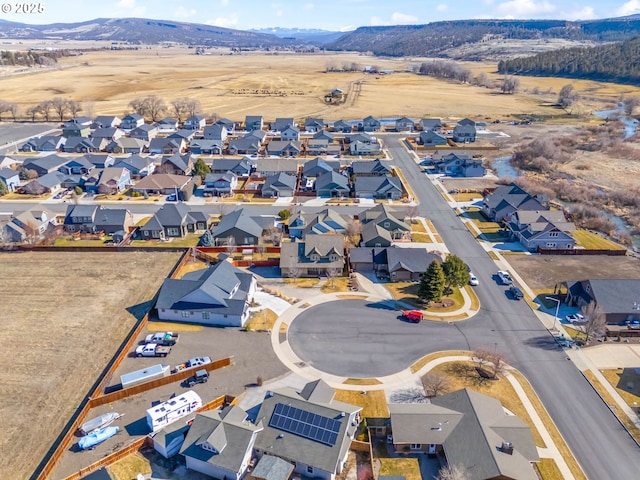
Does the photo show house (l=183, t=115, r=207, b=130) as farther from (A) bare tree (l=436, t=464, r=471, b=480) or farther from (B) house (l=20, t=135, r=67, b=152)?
(A) bare tree (l=436, t=464, r=471, b=480)

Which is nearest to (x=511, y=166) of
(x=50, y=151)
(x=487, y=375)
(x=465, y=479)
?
(x=487, y=375)

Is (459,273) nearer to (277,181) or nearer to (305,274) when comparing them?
(305,274)

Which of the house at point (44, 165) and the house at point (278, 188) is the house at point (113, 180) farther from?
Answer: the house at point (278, 188)

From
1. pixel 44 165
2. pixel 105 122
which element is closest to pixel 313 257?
pixel 44 165

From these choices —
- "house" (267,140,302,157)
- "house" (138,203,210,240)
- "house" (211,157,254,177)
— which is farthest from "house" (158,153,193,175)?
"house" (138,203,210,240)

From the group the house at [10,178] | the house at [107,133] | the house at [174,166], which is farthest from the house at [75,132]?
the house at [174,166]

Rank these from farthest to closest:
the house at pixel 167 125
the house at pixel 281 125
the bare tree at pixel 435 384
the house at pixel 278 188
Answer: the house at pixel 167 125 → the house at pixel 281 125 → the house at pixel 278 188 → the bare tree at pixel 435 384
